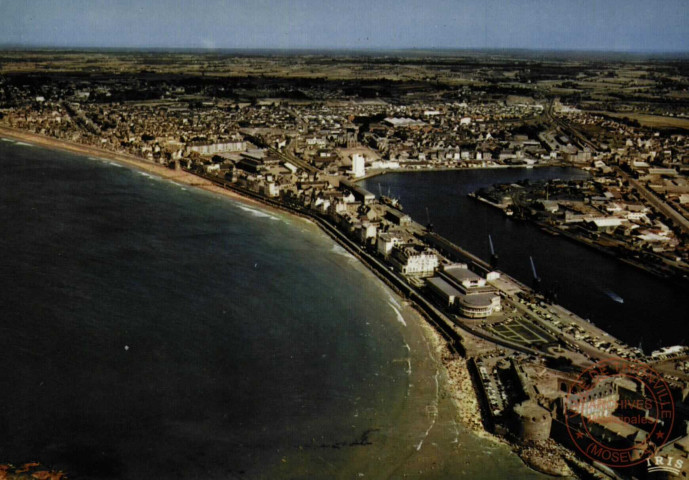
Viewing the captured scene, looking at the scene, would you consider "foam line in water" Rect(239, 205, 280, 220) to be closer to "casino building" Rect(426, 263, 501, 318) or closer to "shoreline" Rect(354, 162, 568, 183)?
"shoreline" Rect(354, 162, 568, 183)

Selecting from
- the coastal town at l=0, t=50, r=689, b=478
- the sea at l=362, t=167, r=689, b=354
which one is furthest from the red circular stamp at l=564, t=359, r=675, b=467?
the sea at l=362, t=167, r=689, b=354

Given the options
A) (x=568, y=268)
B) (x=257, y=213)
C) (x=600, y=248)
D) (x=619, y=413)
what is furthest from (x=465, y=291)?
(x=257, y=213)

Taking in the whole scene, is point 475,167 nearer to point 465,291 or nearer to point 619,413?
point 465,291

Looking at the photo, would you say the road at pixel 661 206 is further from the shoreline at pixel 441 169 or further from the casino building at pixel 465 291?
the casino building at pixel 465 291

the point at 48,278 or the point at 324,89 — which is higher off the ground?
the point at 324,89

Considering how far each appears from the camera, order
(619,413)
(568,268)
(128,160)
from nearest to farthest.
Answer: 1. (619,413)
2. (568,268)
3. (128,160)

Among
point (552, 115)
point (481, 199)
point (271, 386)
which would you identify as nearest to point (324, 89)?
point (552, 115)

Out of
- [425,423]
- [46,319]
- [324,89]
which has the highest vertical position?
[324,89]

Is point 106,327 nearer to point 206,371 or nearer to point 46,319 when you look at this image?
point 46,319
